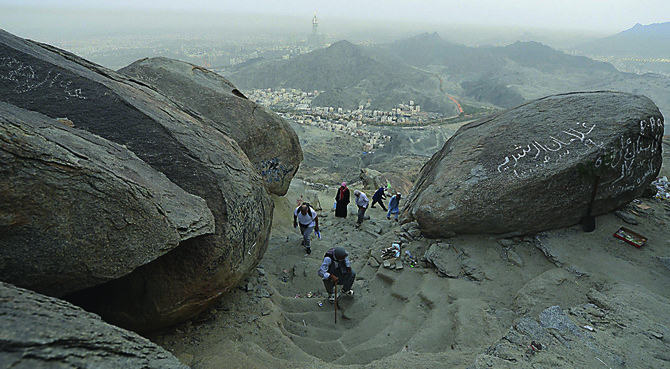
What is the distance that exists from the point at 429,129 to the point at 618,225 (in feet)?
167

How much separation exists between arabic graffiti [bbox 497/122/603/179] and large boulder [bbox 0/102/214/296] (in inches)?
259

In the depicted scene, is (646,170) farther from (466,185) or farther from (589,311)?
(589,311)

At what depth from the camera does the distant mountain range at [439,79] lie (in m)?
80.1

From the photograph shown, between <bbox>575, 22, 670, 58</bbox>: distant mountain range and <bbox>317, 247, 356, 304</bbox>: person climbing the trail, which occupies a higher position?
<bbox>575, 22, 670, 58</bbox>: distant mountain range

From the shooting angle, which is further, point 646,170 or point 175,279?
point 646,170

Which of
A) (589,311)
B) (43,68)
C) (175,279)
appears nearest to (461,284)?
(589,311)

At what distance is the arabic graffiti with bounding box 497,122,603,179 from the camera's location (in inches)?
269

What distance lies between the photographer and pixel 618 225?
7062 mm

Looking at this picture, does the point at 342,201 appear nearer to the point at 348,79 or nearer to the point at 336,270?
the point at 336,270

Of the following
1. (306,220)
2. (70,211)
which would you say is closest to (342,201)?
(306,220)

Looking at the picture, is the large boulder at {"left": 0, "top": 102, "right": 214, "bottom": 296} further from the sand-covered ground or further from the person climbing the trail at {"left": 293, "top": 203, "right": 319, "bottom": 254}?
the person climbing the trail at {"left": 293, "top": 203, "right": 319, "bottom": 254}

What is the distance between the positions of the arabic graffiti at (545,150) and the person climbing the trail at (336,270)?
3989 millimetres

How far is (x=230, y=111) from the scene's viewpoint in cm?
893

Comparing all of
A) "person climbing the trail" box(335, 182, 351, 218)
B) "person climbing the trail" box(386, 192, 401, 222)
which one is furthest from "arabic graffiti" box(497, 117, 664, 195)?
"person climbing the trail" box(335, 182, 351, 218)
